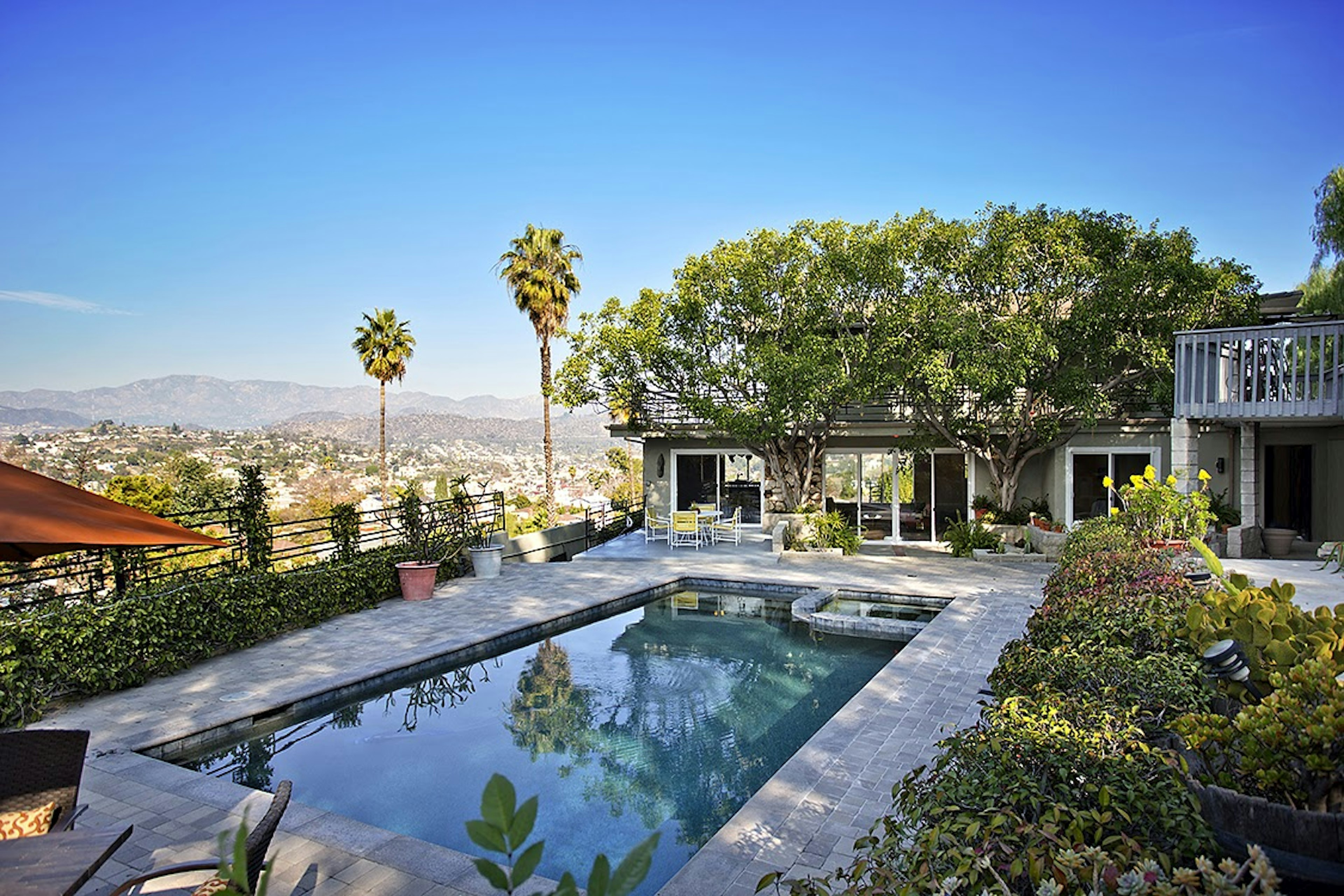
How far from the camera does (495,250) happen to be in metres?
24.3

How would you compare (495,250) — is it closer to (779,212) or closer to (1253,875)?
(779,212)

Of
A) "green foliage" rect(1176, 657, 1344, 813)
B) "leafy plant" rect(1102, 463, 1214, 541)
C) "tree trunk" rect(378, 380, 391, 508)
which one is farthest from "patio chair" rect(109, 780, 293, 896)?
"tree trunk" rect(378, 380, 391, 508)

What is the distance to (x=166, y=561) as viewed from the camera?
344 inches

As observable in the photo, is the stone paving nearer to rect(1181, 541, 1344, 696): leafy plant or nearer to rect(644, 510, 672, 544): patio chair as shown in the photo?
rect(1181, 541, 1344, 696): leafy plant

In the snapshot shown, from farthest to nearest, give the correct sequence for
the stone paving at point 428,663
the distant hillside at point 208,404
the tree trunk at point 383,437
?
the distant hillside at point 208,404 < the tree trunk at point 383,437 < the stone paving at point 428,663

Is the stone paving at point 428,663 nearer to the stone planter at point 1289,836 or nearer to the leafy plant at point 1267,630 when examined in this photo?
the leafy plant at point 1267,630

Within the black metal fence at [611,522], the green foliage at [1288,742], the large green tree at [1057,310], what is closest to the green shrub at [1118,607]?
the green foliage at [1288,742]

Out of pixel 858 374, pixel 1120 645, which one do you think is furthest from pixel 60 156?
pixel 1120 645

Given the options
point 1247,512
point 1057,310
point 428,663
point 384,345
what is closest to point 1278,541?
point 1247,512

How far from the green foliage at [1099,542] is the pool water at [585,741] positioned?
2391mm

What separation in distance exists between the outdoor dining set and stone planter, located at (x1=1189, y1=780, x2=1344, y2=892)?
48.0 ft

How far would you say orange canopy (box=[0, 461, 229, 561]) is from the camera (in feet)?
9.34

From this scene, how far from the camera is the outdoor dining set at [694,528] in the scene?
17188 mm

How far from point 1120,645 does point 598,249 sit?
22.5 m
